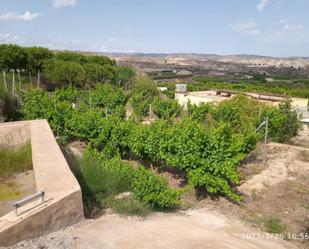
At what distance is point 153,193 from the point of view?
702cm

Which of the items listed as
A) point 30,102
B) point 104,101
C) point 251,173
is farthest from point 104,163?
point 104,101

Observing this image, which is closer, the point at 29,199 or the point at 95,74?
the point at 29,199

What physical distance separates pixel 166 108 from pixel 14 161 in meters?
10.2

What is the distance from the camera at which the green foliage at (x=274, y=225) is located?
701 centimetres

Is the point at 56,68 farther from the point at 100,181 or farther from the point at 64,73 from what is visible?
the point at 100,181

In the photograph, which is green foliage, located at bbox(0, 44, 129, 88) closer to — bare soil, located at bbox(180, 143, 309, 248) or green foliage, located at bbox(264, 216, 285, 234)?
bare soil, located at bbox(180, 143, 309, 248)

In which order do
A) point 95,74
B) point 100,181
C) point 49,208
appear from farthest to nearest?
point 95,74 → point 100,181 → point 49,208

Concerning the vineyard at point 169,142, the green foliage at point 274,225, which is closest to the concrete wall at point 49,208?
the vineyard at point 169,142

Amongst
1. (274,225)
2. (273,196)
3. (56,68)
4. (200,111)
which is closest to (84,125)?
(200,111)

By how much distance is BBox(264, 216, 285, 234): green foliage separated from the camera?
7.01 metres

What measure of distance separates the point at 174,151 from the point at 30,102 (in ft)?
28.0

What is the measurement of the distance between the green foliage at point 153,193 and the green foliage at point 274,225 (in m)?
1.83

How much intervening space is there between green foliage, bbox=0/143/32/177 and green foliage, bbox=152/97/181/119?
29.0ft

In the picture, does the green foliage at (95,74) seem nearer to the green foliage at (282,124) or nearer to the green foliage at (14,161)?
the green foliage at (282,124)
